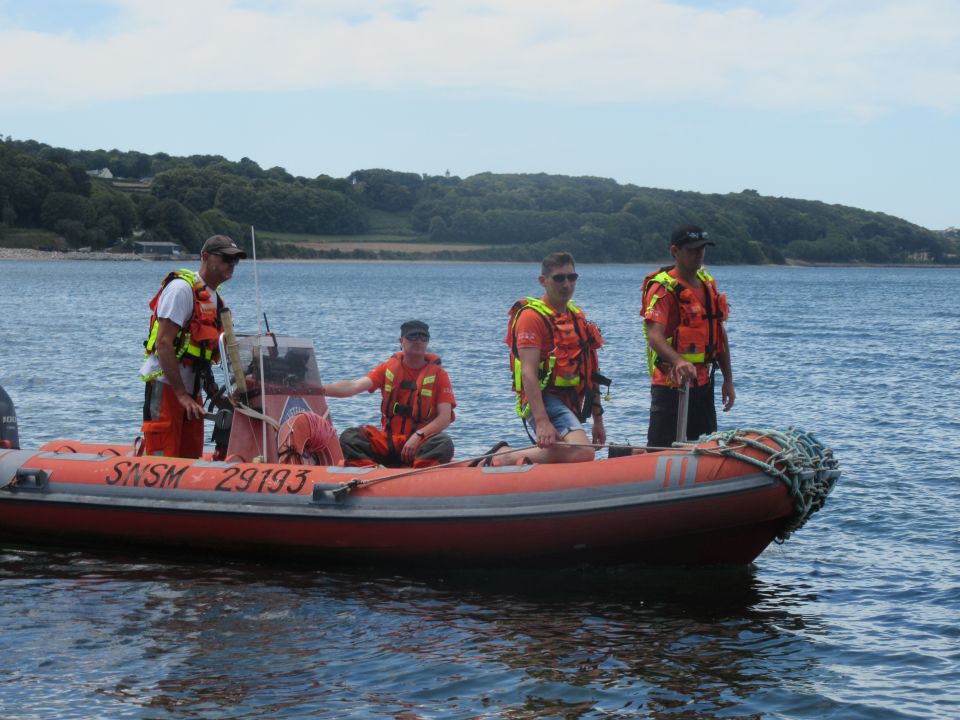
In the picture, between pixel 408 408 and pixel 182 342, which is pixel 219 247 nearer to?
pixel 182 342

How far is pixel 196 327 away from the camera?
7125mm

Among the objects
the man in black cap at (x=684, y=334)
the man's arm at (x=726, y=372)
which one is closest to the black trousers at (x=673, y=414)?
the man in black cap at (x=684, y=334)

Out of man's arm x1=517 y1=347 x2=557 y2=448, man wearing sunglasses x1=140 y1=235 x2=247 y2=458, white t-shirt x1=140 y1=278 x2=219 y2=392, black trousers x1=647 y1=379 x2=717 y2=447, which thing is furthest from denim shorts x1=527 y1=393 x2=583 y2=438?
white t-shirt x1=140 y1=278 x2=219 y2=392

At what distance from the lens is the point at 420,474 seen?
702 centimetres

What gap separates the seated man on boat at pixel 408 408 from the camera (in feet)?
24.7

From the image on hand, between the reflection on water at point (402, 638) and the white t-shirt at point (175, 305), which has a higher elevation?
the white t-shirt at point (175, 305)

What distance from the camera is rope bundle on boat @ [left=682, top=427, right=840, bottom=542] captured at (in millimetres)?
6504

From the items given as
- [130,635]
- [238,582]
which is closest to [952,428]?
[238,582]

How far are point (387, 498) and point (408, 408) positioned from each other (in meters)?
0.87

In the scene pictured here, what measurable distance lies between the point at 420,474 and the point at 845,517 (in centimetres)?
404

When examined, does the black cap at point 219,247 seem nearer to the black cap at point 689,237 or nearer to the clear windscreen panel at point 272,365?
the clear windscreen panel at point 272,365

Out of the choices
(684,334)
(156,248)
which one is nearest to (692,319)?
(684,334)

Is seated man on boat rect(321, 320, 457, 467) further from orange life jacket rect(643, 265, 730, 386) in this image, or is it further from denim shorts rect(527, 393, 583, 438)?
orange life jacket rect(643, 265, 730, 386)

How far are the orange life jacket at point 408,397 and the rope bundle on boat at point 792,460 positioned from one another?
69.0 inches
